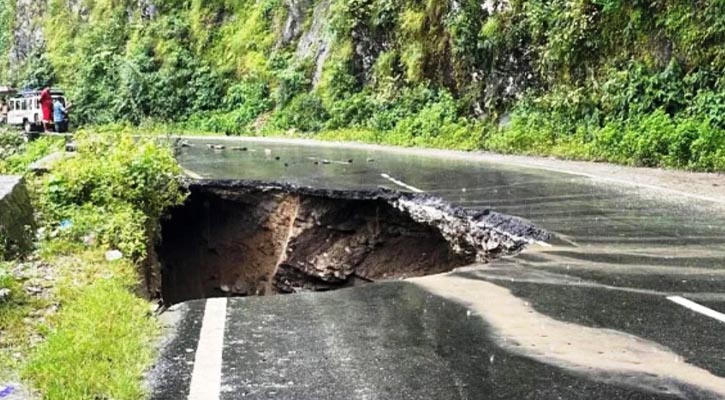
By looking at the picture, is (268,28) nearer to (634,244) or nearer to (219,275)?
(219,275)

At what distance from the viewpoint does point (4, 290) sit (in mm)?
5902

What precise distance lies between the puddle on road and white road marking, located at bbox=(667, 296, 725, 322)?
768mm

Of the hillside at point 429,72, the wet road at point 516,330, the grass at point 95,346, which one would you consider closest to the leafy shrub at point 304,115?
the hillside at point 429,72

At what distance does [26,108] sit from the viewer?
3522cm

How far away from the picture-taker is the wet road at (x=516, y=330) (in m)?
4.20

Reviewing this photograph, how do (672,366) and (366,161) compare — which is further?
(366,161)

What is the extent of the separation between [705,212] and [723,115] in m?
5.75

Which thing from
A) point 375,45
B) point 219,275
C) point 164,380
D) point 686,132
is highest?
point 375,45

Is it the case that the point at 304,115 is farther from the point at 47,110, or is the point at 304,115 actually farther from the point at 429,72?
the point at 47,110

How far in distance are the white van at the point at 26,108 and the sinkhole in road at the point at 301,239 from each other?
20940mm

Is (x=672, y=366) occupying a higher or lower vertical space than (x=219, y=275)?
higher

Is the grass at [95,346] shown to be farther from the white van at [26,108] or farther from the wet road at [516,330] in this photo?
the white van at [26,108]

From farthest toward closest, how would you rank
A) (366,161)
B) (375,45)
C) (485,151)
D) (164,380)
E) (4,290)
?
(375,45), (485,151), (366,161), (4,290), (164,380)

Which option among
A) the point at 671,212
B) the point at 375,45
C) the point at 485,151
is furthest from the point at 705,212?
the point at 375,45
